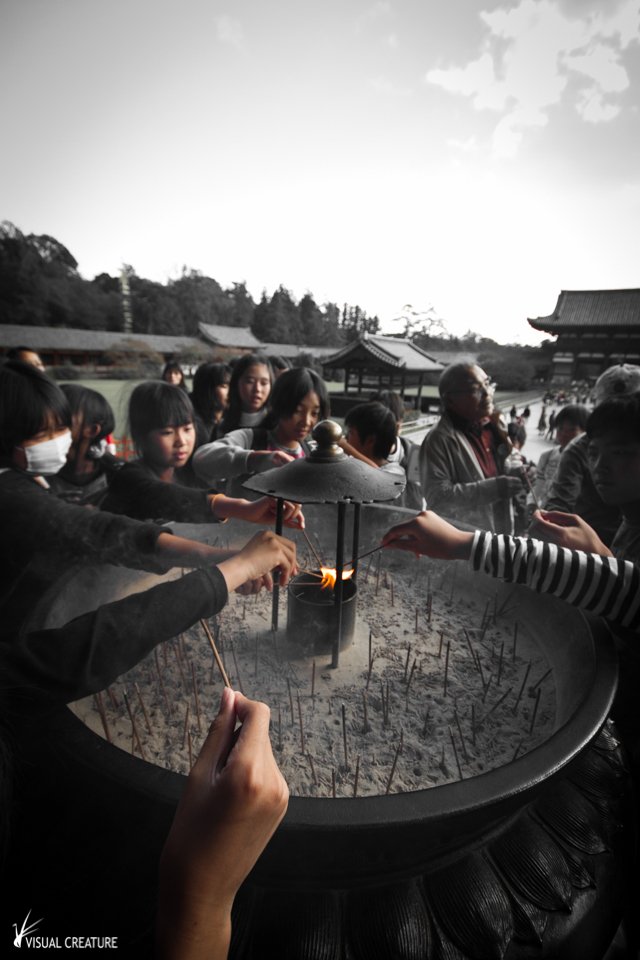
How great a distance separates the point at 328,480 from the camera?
1616 mm

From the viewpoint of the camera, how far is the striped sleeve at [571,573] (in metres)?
1.61

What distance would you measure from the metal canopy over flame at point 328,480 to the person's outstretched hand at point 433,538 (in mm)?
268

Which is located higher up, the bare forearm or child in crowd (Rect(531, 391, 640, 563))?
child in crowd (Rect(531, 391, 640, 563))

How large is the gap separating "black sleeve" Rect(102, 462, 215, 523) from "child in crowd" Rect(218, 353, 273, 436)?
4.45ft

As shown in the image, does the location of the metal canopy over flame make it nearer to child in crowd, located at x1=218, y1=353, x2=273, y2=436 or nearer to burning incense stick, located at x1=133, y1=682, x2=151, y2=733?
burning incense stick, located at x1=133, y1=682, x2=151, y2=733

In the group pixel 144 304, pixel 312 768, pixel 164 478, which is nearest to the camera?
pixel 312 768

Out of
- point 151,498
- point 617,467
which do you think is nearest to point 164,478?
point 151,498

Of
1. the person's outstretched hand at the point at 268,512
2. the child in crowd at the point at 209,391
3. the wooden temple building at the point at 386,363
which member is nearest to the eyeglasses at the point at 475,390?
the person's outstretched hand at the point at 268,512

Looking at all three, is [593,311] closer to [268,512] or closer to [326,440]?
[268,512]

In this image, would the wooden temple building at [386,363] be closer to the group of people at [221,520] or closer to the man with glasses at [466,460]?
the man with glasses at [466,460]

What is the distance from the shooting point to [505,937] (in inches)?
40.5

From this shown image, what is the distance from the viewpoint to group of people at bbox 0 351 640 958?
2.31 ft

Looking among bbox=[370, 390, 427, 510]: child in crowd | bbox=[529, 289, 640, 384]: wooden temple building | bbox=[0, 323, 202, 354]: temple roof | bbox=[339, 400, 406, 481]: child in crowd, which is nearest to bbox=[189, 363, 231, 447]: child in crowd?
bbox=[370, 390, 427, 510]: child in crowd

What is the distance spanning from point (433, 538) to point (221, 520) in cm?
127
